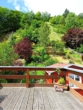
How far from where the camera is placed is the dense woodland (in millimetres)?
17703

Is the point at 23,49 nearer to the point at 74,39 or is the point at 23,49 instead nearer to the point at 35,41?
the point at 35,41

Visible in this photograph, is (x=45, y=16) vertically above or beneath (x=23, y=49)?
above

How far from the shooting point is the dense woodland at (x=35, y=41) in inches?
697

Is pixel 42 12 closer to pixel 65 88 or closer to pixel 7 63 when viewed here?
pixel 7 63

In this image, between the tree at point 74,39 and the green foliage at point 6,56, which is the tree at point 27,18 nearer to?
the tree at point 74,39

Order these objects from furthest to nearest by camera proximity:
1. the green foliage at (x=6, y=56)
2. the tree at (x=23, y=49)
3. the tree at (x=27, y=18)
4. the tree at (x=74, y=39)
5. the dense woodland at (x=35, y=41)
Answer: the tree at (x=27, y=18)
the tree at (x=74, y=39)
the tree at (x=23, y=49)
the dense woodland at (x=35, y=41)
the green foliage at (x=6, y=56)

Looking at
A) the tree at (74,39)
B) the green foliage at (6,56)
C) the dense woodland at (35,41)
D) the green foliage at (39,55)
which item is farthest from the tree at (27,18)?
the green foliage at (6,56)

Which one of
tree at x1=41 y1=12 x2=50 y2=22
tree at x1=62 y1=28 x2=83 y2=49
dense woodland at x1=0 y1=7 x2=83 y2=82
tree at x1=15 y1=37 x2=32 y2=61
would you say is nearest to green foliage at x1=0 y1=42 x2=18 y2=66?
dense woodland at x1=0 y1=7 x2=83 y2=82

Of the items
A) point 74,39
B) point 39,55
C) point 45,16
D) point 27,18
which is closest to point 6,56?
point 39,55

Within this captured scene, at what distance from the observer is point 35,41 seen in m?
29.1

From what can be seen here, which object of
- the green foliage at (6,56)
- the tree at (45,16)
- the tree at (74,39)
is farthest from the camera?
the tree at (45,16)

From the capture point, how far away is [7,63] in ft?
44.9

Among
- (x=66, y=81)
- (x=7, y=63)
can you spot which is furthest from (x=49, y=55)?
(x=66, y=81)

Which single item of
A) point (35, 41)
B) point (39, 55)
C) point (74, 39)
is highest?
point (74, 39)
